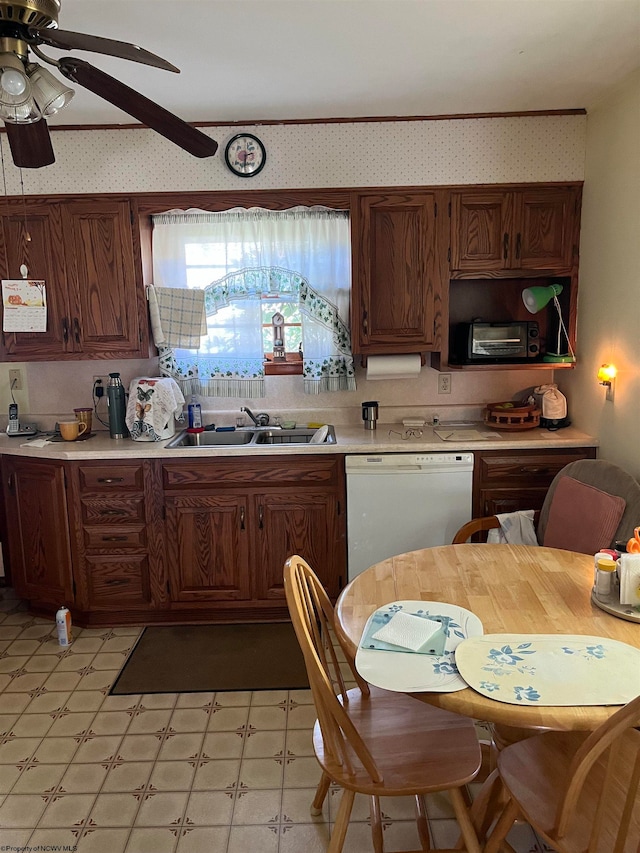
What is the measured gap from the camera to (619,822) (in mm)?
1450

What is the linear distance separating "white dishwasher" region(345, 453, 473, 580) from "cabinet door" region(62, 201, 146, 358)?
1379 mm

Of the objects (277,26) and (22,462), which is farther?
(22,462)

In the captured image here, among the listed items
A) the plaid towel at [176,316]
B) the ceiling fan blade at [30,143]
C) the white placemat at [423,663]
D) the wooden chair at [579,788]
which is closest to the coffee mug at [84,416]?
the plaid towel at [176,316]

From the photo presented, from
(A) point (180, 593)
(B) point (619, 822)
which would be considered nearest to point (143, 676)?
(A) point (180, 593)

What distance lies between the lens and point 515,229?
11.0 feet

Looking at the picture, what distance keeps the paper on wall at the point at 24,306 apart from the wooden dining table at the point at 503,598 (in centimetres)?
232

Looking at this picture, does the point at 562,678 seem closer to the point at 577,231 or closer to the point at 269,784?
the point at 269,784

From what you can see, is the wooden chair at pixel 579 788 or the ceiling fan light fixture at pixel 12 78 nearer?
the wooden chair at pixel 579 788

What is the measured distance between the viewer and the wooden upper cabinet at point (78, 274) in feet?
11.0

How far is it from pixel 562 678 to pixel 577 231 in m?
2.54

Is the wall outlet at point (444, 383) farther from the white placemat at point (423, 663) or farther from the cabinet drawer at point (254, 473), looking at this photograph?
the white placemat at point (423, 663)

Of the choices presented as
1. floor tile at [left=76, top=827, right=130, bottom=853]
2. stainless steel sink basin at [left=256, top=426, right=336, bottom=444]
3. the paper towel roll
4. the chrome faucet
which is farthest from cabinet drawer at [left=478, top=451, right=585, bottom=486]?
floor tile at [left=76, top=827, right=130, bottom=853]

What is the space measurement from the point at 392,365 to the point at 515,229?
0.93 meters

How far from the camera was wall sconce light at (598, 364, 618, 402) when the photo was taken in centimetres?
303
